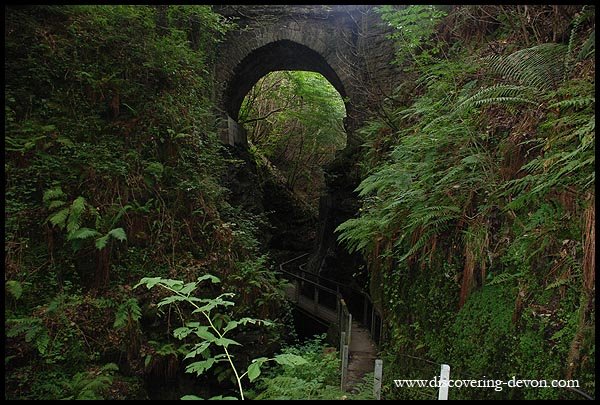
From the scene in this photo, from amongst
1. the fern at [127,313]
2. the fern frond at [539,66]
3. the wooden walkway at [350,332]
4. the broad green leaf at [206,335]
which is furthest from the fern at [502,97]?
the fern at [127,313]

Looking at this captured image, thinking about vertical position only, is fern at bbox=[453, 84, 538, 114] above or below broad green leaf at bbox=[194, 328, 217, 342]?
above

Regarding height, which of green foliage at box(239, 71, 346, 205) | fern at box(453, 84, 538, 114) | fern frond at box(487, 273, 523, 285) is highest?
green foliage at box(239, 71, 346, 205)

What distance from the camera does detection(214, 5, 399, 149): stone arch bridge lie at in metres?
12.7

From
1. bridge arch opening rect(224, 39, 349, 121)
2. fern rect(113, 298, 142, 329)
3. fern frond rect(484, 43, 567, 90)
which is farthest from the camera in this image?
bridge arch opening rect(224, 39, 349, 121)

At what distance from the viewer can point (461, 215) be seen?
15.1 ft

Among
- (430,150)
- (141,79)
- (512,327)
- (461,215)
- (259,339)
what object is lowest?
(259,339)

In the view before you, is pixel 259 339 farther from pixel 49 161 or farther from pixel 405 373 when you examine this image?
pixel 49 161

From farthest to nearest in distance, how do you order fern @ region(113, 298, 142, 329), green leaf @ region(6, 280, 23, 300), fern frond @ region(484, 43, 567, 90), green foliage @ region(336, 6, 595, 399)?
fern @ region(113, 298, 142, 329)
green leaf @ region(6, 280, 23, 300)
fern frond @ region(484, 43, 567, 90)
green foliage @ region(336, 6, 595, 399)

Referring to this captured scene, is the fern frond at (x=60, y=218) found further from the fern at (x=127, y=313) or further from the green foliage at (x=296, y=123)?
the green foliage at (x=296, y=123)

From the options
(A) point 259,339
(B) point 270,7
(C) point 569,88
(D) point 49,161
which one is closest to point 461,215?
(C) point 569,88

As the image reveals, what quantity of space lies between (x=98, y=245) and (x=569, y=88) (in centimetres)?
624

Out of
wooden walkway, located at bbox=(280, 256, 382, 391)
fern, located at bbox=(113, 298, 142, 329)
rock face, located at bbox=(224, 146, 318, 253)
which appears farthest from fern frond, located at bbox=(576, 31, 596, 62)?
rock face, located at bbox=(224, 146, 318, 253)

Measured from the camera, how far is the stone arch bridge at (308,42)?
12.7 m

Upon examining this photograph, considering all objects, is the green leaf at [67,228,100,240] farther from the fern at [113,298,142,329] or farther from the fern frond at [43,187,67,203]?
the fern at [113,298,142,329]
